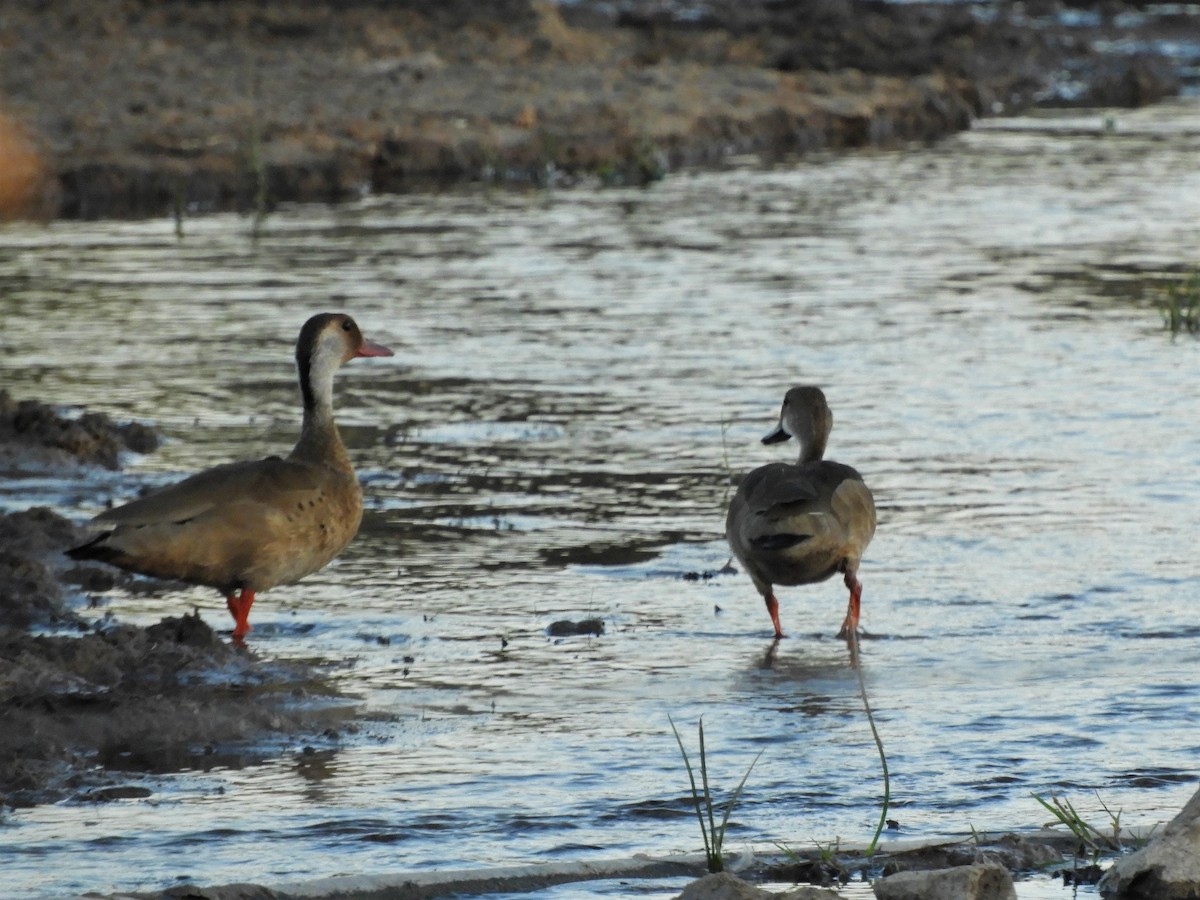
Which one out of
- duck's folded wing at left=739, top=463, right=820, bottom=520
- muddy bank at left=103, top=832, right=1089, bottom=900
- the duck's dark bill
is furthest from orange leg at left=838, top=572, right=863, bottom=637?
muddy bank at left=103, top=832, right=1089, bottom=900

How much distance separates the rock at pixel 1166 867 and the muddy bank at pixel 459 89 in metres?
16.6

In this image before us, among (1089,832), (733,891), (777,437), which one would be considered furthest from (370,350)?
(733,891)

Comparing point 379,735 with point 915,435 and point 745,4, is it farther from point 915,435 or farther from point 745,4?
point 745,4

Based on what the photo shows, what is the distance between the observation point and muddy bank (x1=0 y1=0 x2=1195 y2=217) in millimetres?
22750

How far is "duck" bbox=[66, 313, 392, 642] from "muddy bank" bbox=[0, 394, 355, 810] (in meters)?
0.22

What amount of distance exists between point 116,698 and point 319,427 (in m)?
2.01

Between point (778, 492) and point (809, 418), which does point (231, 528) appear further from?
point (809, 418)

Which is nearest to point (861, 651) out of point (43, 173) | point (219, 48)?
point (43, 173)

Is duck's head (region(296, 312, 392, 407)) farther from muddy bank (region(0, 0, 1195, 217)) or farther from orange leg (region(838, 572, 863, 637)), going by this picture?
muddy bank (region(0, 0, 1195, 217))

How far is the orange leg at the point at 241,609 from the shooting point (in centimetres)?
781

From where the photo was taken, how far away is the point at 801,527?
25.9 feet

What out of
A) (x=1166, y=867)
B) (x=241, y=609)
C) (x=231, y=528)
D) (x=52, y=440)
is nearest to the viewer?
(x=1166, y=867)

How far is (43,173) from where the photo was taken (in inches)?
842

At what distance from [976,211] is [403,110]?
304 inches
